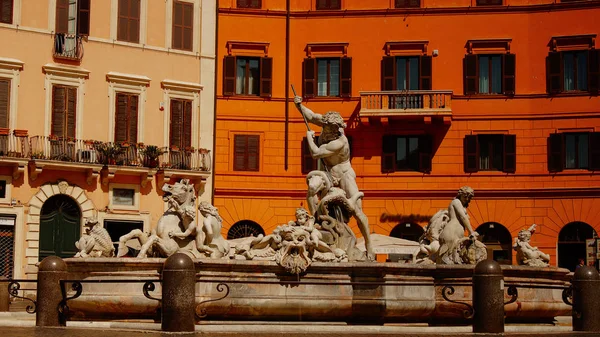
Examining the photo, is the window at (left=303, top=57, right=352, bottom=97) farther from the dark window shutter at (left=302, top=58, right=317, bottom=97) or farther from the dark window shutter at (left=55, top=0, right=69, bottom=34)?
the dark window shutter at (left=55, top=0, right=69, bottom=34)

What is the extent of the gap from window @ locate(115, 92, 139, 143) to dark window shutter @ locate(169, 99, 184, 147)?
150 cm

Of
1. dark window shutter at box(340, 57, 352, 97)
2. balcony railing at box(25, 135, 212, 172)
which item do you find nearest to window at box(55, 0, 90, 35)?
balcony railing at box(25, 135, 212, 172)

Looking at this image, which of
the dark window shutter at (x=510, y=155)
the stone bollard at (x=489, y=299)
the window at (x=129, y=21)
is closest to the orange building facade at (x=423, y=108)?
the dark window shutter at (x=510, y=155)

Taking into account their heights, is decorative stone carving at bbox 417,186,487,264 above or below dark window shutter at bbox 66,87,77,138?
below

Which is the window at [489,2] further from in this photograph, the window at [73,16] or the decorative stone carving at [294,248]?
the decorative stone carving at [294,248]

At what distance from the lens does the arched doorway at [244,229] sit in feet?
150

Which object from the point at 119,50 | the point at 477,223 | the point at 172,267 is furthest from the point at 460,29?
the point at 172,267

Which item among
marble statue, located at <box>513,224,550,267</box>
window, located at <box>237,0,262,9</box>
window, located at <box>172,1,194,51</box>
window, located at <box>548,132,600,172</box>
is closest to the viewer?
marble statue, located at <box>513,224,550,267</box>

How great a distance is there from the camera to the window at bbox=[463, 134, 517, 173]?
45.7 m

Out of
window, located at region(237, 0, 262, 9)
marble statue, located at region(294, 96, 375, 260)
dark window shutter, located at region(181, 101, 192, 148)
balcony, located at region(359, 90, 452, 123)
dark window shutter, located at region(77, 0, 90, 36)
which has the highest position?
window, located at region(237, 0, 262, 9)

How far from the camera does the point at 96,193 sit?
4259 cm

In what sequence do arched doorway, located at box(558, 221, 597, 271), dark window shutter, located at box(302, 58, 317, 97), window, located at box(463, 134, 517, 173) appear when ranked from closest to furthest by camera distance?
1. arched doorway, located at box(558, 221, 597, 271)
2. window, located at box(463, 134, 517, 173)
3. dark window shutter, located at box(302, 58, 317, 97)

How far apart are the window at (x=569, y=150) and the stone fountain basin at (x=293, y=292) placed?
2673 cm

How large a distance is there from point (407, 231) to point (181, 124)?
9.63 m
